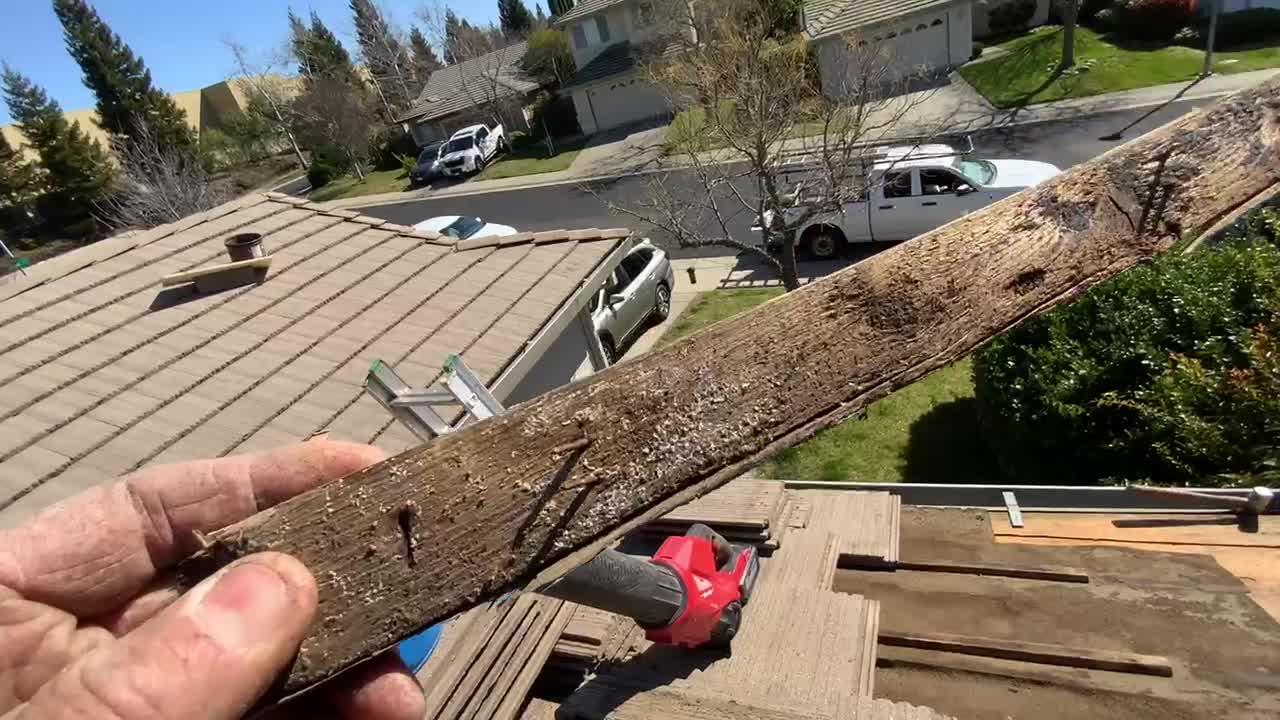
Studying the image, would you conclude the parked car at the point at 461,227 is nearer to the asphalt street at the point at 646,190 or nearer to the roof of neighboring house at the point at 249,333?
the asphalt street at the point at 646,190

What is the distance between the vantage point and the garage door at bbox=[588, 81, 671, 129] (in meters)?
31.2

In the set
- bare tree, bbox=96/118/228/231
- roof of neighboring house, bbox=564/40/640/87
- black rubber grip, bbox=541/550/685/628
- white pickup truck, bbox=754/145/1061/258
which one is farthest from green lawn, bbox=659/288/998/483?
roof of neighboring house, bbox=564/40/640/87

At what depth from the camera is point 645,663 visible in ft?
14.3

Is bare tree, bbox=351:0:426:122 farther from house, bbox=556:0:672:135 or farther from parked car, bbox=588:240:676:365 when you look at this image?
parked car, bbox=588:240:676:365

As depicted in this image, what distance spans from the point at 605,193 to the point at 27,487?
66.5 ft

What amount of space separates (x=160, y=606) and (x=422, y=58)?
202 ft

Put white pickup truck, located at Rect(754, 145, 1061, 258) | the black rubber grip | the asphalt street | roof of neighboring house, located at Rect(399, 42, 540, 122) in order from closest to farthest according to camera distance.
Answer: the black rubber grip → white pickup truck, located at Rect(754, 145, 1061, 258) → the asphalt street → roof of neighboring house, located at Rect(399, 42, 540, 122)

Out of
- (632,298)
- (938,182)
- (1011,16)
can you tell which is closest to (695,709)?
(632,298)

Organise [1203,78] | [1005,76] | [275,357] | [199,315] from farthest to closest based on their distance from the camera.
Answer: [1005,76] < [1203,78] < [199,315] < [275,357]

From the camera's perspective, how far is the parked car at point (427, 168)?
3219 cm

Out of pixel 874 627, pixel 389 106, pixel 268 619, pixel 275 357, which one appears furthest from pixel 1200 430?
pixel 389 106

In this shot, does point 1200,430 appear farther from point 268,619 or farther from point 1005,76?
point 1005,76

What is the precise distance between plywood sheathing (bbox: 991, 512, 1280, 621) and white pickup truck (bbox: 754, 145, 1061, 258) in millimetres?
8219

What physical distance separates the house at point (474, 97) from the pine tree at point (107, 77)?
15.4 metres
